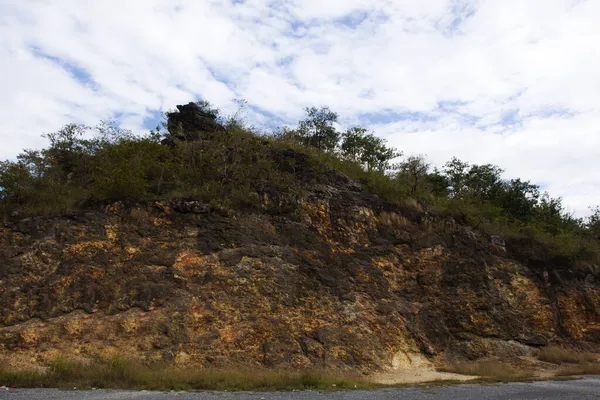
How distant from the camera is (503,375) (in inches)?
545

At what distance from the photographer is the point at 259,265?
564 inches

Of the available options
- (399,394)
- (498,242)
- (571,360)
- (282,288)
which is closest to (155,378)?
(282,288)

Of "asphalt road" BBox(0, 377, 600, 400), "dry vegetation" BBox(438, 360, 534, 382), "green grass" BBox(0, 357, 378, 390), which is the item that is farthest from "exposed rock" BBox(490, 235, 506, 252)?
"green grass" BBox(0, 357, 378, 390)

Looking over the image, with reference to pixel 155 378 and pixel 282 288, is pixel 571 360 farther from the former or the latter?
pixel 155 378

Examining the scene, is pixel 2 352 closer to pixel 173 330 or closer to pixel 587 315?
pixel 173 330

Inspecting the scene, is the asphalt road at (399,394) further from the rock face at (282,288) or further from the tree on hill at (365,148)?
the tree on hill at (365,148)

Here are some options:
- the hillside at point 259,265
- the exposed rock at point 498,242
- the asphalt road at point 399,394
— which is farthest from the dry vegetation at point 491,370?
the exposed rock at point 498,242

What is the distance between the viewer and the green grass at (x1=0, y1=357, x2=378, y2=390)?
965cm

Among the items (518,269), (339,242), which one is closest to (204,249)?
(339,242)

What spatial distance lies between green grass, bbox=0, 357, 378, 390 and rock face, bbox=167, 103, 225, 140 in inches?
446

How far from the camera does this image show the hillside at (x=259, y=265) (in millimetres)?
12094

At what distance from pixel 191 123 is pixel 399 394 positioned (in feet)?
48.7

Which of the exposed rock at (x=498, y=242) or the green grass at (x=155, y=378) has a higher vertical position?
the exposed rock at (x=498, y=242)

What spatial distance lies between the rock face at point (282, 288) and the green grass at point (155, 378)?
0.74 metres
